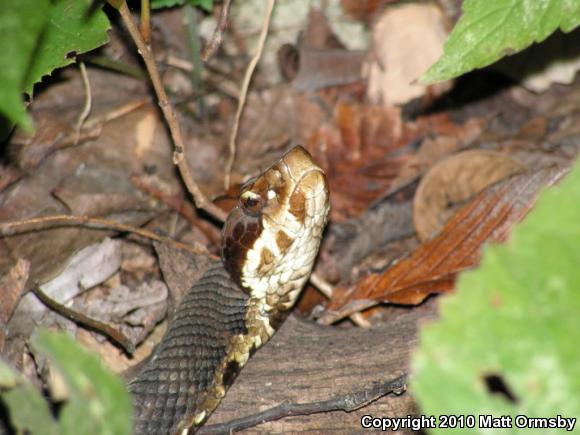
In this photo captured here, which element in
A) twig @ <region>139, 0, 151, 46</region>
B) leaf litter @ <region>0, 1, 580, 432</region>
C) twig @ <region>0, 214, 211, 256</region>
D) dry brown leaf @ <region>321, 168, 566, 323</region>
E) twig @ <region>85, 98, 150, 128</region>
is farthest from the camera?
twig @ <region>85, 98, 150, 128</region>

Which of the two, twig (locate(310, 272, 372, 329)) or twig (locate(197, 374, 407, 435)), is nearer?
twig (locate(197, 374, 407, 435))

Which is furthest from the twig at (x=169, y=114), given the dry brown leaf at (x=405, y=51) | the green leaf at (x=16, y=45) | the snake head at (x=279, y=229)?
the dry brown leaf at (x=405, y=51)

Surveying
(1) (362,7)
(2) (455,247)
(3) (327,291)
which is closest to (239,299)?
(3) (327,291)

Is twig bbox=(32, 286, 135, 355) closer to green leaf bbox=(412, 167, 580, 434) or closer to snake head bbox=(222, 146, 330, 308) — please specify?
snake head bbox=(222, 146, 330, 308)

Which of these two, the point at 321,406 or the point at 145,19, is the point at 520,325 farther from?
the point at 145,19

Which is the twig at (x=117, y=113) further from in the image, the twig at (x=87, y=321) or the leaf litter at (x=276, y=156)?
the twig at (x=87, y=321)

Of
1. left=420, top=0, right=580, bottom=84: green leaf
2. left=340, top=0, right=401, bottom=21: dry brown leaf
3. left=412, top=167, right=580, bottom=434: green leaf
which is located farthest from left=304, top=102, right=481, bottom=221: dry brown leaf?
left=412, top=167, right=580, bottom=434: green leaf
